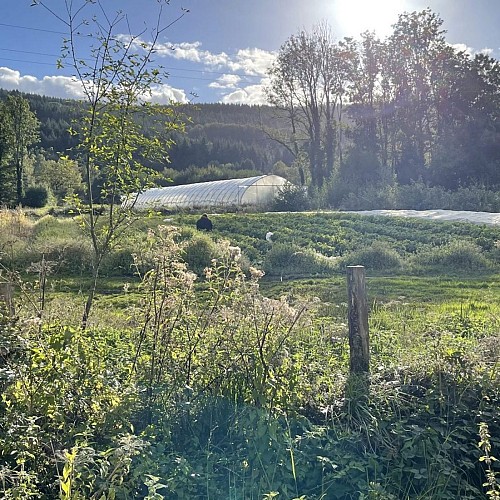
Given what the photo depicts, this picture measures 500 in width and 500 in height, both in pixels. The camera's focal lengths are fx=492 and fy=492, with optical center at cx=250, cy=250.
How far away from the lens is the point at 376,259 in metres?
11.2

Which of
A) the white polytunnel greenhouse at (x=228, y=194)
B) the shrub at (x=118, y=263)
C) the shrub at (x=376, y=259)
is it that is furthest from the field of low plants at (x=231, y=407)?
the white polytunnel greenhouse at (x=228, y=194)

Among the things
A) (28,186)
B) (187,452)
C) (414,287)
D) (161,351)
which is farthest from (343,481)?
(28,186)

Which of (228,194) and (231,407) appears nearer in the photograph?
(231,407)

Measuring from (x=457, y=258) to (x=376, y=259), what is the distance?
1.78 meters

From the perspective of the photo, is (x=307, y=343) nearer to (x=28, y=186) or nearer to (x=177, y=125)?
(x=177, y=125)

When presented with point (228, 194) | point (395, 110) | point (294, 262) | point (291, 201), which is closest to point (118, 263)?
point (294, 262)

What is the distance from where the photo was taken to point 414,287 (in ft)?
28.4

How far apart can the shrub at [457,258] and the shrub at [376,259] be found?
54 centimetres

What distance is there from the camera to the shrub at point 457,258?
10685 millimetres

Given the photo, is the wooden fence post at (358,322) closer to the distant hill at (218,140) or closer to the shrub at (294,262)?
the shrub at (294,262)

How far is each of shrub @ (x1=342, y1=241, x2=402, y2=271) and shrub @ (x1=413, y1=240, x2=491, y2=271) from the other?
1.76 feet

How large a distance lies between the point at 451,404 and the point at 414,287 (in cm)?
599

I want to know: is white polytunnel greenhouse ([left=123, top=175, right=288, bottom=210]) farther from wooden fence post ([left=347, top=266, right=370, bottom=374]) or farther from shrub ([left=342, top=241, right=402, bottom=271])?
wooden fence post ([left=347, top=266, right=370, bottom=374])

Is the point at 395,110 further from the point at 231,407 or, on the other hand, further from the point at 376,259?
the point at 231,407
